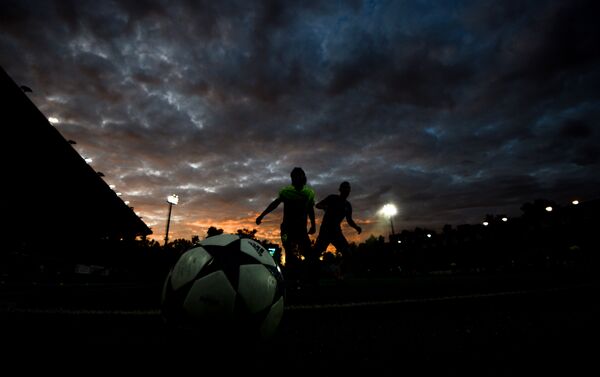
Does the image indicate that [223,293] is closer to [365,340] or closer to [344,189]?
[365,340]

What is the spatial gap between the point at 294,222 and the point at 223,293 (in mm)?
4237

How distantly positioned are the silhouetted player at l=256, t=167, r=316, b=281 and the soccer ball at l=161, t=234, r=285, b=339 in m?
3.84

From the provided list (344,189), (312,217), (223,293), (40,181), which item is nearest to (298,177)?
(312,217)

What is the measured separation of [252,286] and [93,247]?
13.6 metres

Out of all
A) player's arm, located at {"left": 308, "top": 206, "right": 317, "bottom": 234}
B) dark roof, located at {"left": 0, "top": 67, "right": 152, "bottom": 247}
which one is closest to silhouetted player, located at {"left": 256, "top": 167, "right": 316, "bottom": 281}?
player's arm, located at {"left": 308, "top": 206, "right": 317, "bottom": 234}

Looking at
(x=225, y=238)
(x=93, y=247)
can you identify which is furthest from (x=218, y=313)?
(x=93, y=247)

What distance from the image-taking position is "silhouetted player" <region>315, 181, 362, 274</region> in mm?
7152

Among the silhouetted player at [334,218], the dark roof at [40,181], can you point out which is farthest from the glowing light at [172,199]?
the silhouetted player at [334,218]

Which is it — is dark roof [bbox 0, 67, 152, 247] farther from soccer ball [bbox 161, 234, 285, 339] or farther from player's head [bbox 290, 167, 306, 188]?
player's head [bbox 290, 167, 306, 188]

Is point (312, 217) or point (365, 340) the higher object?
point (312, 217)

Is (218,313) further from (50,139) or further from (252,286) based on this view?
(50,139)

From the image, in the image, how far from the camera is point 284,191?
632 centimetres

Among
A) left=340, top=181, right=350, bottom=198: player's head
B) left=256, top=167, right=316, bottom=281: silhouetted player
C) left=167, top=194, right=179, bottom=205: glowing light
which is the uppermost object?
left=167, top=194, right=179, bottom=205: glowing light

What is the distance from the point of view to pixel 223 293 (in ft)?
6.68
